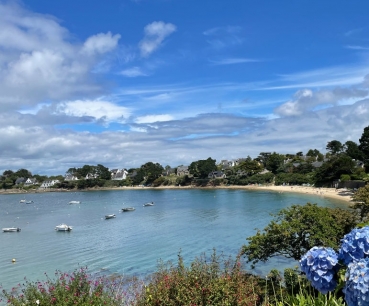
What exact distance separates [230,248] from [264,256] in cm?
1487

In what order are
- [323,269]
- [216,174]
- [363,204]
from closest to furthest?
[323,269], [363,204], [216,174]

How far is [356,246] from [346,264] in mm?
208

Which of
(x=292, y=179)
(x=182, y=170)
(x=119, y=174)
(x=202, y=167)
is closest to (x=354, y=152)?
(x=292, y=179)

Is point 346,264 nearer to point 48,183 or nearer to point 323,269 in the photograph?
point 323,269

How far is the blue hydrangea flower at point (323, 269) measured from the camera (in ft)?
11.1

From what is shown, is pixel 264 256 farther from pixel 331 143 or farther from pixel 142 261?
pixel 331 143

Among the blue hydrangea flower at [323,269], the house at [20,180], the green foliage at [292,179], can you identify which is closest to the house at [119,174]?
the house at [20,180]

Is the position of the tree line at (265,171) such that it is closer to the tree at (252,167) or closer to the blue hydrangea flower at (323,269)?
the tree at (252,167)

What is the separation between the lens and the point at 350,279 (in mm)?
2812

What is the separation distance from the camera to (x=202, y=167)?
138 metres

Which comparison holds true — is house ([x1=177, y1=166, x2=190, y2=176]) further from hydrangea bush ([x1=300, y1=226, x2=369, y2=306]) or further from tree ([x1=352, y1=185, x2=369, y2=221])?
hydrangea bush ([x1=300, y1=226, x2=369, y2=306])

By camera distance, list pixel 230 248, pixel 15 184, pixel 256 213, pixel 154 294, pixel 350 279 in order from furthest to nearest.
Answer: pixel 15 184
pixel 256 213
pixel 230 248
pixel 154 294
pixel 350 279

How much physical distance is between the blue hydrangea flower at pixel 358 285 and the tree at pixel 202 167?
135353 millimetres

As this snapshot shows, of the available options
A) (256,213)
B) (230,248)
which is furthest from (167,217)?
(230,248)
